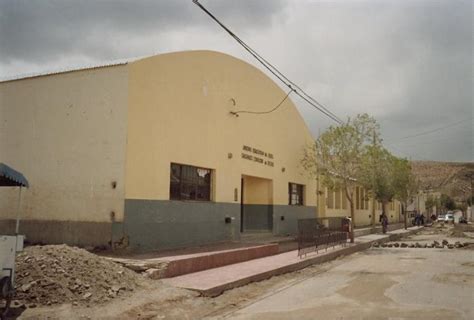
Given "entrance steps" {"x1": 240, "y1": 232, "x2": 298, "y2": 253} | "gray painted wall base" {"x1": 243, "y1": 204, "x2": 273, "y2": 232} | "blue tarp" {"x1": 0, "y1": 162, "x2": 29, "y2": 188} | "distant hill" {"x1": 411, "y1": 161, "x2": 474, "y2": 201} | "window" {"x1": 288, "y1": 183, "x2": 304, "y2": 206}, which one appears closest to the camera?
"blue tarp" {"x1": 0, "y1": 162, "x2": 29, "y2": 188}

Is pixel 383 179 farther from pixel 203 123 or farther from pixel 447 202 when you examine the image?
pixel 447 202

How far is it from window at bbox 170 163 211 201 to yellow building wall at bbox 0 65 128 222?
2.62 m

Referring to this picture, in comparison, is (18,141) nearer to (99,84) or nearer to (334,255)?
(99,84)

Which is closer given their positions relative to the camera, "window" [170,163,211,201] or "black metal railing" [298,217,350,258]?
"window" [170,163,211,201]

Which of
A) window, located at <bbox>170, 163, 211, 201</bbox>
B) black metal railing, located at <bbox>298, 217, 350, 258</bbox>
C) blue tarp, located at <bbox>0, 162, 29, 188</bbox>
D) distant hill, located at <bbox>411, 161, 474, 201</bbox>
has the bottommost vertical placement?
black metal railing, located at <bbox>298, 217, 350, 258</bbox>

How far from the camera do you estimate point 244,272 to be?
A: 12.6 m

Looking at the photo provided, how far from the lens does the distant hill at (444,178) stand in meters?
83.8

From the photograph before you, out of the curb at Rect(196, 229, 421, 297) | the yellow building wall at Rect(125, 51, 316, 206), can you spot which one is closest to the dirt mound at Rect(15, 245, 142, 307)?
the curb at Rect(196, 229, 421, 297)

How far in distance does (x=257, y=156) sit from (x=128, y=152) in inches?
359

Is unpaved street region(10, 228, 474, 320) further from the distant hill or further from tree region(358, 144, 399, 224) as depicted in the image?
the distant hill

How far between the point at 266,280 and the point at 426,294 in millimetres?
4032

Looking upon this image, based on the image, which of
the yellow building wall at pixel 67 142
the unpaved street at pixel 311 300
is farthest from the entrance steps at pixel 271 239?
the yellow building wall at pixel 67 142

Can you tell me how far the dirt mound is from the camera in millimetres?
8406

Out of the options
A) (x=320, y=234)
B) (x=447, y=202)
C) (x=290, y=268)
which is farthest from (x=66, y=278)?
(x=447, y=202)
